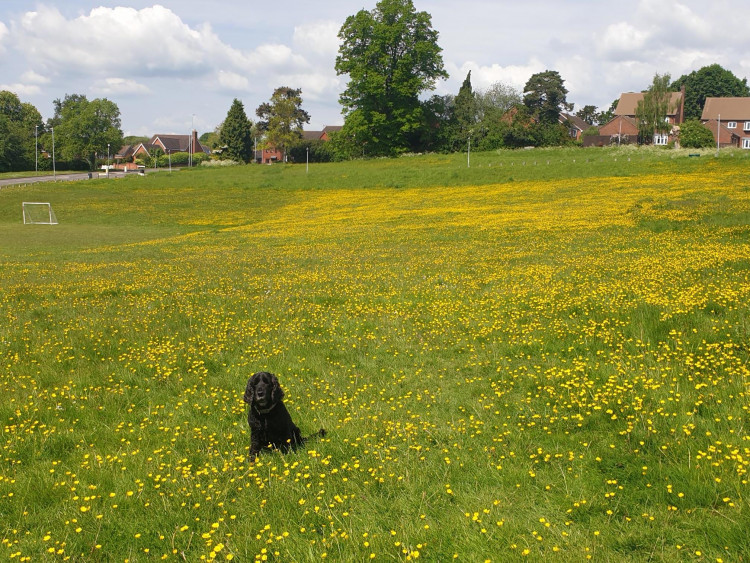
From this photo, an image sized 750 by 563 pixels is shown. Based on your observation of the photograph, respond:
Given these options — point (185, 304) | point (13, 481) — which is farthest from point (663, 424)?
point (185, 304)

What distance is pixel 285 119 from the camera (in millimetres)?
115625

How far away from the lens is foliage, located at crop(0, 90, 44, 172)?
106250 millimetres

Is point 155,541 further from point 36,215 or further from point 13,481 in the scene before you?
point 36,215

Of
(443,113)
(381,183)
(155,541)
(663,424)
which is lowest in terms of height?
(155,541)

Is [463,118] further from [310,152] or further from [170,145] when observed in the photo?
[170,145]

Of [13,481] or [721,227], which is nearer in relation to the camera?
[13,481]

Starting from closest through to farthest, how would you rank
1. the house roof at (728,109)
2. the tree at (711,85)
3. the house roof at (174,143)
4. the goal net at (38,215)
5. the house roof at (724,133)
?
the goal net at (38,215)
the house roof at (724,133)
the house roof at (728,109)
the tree at (711,85)
the house roof at (174,143)

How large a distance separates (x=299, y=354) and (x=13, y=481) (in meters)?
4.57

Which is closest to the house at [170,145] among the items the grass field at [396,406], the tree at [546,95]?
the tree at [546,95]

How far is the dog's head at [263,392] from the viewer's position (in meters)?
5.29

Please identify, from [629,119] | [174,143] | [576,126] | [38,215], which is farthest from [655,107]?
[174,143]

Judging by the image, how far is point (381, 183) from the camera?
59094 millimetres

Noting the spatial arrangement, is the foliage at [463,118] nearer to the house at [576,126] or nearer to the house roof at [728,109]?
the house at [576,126]

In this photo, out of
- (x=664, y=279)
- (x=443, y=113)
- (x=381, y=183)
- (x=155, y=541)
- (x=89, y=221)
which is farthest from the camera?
(x=443, y=113)
